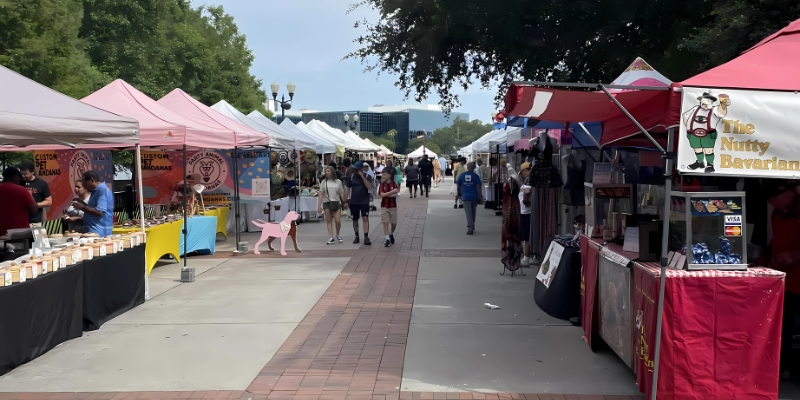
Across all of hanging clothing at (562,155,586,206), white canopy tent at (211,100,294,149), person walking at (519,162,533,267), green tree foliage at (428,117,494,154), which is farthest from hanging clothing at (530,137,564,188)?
green tree foliage at (428,117,494,154)

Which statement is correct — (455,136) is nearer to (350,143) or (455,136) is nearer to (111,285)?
(350,143)

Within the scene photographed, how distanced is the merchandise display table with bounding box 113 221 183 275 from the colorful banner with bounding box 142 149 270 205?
3.44m

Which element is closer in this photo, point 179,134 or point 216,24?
point 179,134

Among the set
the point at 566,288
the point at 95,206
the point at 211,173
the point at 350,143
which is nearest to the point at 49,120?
the point at 95,206

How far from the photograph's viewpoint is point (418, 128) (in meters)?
171

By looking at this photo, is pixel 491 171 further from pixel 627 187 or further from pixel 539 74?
pixel 627 187

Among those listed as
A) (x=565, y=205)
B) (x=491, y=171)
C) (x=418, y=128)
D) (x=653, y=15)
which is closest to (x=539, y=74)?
(x=653, y=15)

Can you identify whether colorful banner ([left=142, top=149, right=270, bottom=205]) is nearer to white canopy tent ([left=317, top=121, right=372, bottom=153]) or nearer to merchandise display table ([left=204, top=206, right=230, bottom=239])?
merchandise display table ([left=204, top=206, right=230, bottom=239])

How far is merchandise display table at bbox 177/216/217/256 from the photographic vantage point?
11531 mm

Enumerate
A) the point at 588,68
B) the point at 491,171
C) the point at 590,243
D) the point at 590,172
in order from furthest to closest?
the point at 491,171, the point at 588,68, the point at 590,172, the point at 590,243

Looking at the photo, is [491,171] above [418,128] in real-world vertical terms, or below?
below

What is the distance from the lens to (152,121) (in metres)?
9.81

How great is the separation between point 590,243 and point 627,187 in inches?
28.3

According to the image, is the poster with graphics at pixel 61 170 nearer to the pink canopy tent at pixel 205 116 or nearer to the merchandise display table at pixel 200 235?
the pink canopy tent at pixel 205 116
